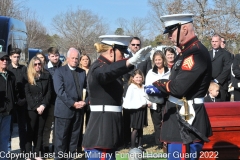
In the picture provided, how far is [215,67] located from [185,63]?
4844mm

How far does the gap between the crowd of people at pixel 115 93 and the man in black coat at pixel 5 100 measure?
0.01 meters

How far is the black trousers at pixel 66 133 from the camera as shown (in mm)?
6320

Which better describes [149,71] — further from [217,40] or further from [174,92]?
[174,92]

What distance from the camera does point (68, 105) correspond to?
6.27 metres

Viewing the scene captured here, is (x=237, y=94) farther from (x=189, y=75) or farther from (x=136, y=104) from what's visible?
(x=189, y=75)

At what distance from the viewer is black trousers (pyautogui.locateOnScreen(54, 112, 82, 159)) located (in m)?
6.32

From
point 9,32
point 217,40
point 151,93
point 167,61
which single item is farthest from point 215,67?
point 9,32

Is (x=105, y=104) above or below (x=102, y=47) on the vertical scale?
below

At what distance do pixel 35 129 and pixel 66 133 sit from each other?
66 centimetres

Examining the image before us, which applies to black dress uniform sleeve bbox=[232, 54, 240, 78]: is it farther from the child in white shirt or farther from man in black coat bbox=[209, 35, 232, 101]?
the child in white shirt

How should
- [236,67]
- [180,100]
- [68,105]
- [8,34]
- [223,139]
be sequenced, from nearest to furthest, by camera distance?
1. [180,100]
2. [223,139]
3. [68,105]
4. [236,67]
5. [8,34]

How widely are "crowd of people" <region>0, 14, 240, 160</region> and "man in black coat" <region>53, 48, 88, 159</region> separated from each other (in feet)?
0.05

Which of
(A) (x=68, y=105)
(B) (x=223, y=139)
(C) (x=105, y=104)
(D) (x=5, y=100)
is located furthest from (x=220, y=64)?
(C) (x=105, y=104)

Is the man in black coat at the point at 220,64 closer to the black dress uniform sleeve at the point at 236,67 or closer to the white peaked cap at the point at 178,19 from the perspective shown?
the black dress uniform sleeve at the point at 236,67
